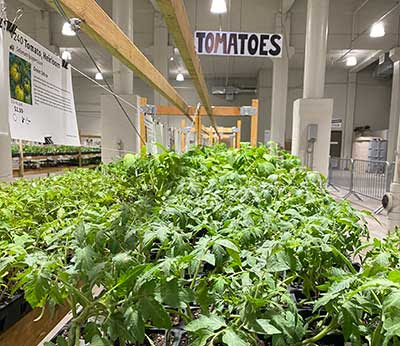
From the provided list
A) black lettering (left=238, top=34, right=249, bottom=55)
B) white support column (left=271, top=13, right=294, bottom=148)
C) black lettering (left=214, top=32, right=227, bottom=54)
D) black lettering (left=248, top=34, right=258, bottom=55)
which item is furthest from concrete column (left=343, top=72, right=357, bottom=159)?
black lettering (left=214, top=32, right=227, bottom=54)

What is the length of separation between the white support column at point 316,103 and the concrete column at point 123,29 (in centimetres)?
255

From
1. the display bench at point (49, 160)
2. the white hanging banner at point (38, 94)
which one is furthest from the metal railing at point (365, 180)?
the white hanging banner at point (38, 94)

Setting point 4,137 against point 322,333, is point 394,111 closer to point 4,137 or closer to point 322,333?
point 4,137

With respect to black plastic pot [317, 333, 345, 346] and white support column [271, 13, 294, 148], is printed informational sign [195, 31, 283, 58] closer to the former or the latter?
black plastic pot [317, 333, 345, 346]

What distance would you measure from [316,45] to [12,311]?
511 cm

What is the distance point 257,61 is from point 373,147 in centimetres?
494

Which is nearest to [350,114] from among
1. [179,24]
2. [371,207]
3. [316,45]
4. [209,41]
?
[371,207]

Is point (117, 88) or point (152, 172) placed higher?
point (117, 88)

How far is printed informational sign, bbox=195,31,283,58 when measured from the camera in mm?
3783

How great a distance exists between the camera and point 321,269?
2.40 feet

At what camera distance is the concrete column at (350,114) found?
12.9 m

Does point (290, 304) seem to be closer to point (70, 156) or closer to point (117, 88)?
point (117, 88)

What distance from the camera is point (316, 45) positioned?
4.93 m

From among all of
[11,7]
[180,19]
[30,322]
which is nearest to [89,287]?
[30,322]
